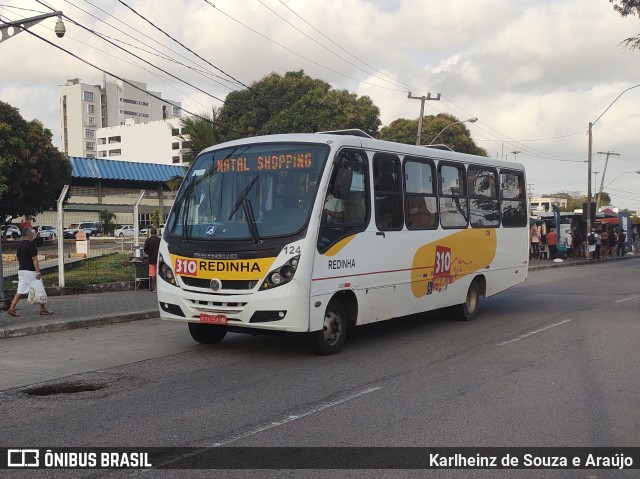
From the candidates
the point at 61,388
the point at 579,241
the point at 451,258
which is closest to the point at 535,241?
the point at 579,241

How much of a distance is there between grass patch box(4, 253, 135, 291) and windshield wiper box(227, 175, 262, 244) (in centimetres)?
947

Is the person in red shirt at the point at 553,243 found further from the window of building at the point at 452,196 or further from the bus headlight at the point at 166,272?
the bus headlight at the point at 166,272

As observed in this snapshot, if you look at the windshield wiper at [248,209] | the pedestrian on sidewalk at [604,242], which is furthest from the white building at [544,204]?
the windshield wiper at [248,209]

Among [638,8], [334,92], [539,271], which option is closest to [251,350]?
[638,8]

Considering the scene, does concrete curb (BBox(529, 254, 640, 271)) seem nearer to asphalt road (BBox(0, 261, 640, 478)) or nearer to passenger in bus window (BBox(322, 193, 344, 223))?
asphalt road (BBox(0, 261, 640, 478))

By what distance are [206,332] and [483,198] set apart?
6.05 meters

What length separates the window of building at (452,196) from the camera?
1202cm

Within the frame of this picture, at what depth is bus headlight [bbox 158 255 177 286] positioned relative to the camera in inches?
373

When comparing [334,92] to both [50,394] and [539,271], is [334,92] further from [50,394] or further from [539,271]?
[50,394]

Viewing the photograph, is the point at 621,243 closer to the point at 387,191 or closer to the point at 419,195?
the point at 419,195

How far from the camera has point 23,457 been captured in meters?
5.34

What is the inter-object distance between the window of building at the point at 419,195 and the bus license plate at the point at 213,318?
3.41m

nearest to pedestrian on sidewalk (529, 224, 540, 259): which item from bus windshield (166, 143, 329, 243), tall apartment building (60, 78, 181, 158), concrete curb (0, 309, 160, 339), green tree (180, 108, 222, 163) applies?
green tree (180, 108, 222, 163)

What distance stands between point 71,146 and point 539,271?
10651 cm
